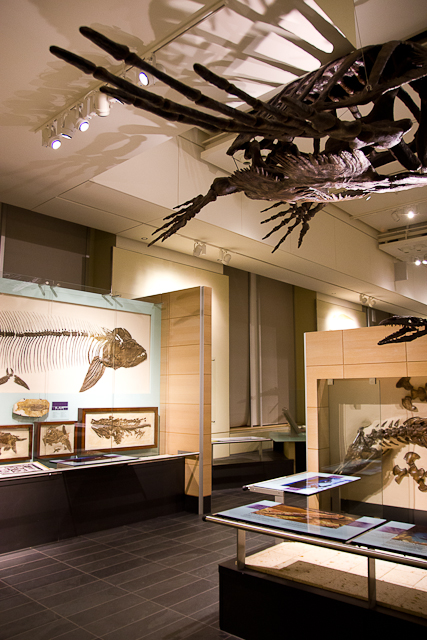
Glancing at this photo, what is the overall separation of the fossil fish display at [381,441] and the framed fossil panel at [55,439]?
113 inches

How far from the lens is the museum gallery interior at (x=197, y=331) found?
183 centimetres

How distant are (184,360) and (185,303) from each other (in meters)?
0.73

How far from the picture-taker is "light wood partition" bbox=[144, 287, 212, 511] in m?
6.03

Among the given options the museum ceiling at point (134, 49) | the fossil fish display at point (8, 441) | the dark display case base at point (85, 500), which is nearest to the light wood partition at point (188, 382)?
the dark display case base at point (85, 500)

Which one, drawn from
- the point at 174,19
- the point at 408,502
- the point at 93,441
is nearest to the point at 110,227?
the point at 93,441

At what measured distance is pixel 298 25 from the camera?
287 cm

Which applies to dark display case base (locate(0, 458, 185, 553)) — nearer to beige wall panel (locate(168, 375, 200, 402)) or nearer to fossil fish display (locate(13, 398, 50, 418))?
fossil fish display (locate(13, 398, 50, 418))

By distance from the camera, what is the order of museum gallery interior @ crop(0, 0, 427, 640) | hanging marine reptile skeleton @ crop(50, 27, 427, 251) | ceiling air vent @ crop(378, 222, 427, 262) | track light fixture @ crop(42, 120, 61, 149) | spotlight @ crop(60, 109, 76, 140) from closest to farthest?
hanging marine reptile skeleton @ crop(50, 27, 427, 251), museum gallery interior @ crop(0, 0, 427, 640), spotlight @ crop(60, 109, 76, 140), track light fixture @ crop(42, 120, 61, 149), ceiling air vent @ crop(378, 222, 427, 262)

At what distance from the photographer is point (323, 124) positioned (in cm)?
121

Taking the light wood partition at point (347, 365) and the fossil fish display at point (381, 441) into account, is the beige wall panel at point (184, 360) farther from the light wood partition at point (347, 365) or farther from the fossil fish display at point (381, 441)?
the fossil fish display at point (381, 441)

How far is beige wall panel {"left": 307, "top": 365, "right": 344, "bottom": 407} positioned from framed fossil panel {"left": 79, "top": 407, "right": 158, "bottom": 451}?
6.36 ft

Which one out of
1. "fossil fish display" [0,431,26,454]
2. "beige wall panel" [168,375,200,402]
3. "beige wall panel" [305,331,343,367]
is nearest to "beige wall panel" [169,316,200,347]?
"beige wall panel" [168,375,200,402]

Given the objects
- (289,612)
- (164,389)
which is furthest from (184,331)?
(289,612)

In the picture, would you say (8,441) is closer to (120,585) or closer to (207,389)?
(120,585)
